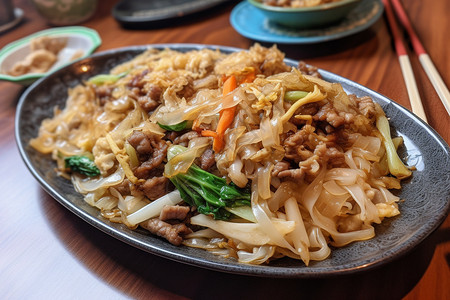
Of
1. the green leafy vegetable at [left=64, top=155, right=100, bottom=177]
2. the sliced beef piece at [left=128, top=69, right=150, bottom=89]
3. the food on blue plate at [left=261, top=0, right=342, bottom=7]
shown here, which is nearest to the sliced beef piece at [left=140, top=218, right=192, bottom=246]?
the green leafy vegetable at [left=64, top=155, right=100, bottom=177]

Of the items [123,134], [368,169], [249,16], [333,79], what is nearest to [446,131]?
[368,169]

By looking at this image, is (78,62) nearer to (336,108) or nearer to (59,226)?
(59,226)

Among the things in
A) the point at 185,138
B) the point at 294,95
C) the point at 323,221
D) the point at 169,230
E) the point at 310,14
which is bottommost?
the point at 169,230

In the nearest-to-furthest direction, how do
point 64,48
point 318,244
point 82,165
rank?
point 318,244
point 82,165
point 64,48

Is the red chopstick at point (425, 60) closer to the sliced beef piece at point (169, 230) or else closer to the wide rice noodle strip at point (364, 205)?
the wide rice noodle strip at point (364, 205)

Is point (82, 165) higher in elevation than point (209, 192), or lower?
lower

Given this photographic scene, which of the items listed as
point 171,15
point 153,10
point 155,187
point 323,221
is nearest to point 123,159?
point 155,187

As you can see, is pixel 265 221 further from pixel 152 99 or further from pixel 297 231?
pixel 152 99

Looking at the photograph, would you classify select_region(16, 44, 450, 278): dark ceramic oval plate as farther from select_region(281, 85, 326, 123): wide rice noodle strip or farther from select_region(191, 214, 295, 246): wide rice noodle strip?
select_region(281, 85, 326, 123): wide rice noodle strip
